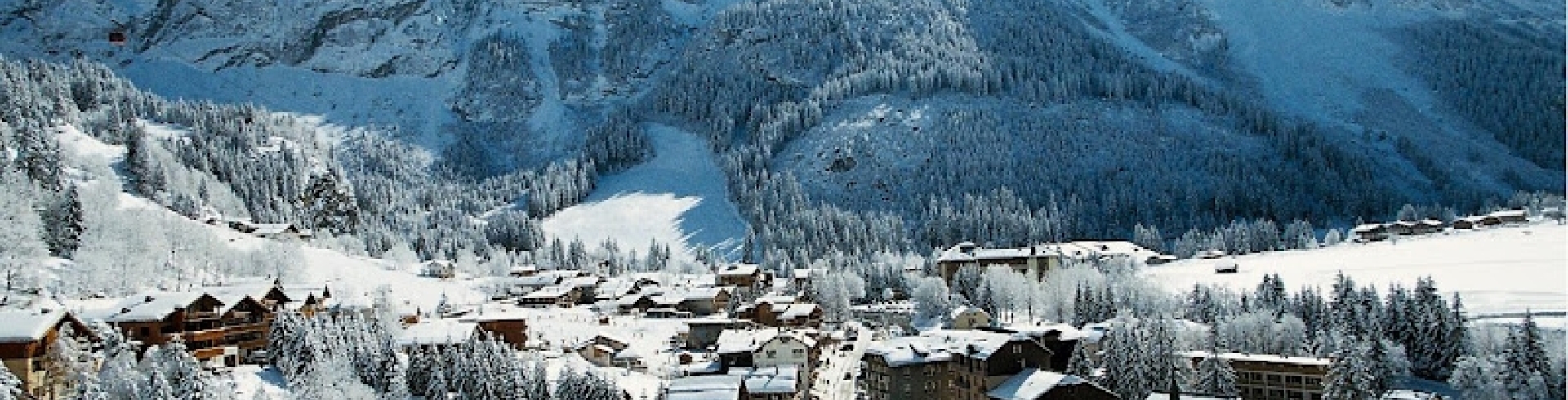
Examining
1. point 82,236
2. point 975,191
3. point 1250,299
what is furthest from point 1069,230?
point 82,236

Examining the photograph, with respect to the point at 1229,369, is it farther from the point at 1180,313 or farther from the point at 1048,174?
the point at 1048,174

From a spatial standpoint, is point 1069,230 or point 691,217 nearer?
point 1069,230

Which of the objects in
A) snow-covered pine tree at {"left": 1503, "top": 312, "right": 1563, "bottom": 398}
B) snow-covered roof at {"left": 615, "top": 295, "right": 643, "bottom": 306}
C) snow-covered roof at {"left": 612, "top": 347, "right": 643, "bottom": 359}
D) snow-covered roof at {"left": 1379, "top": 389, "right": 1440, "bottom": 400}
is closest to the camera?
snow-covered pine tree at {"left": 1503, "top": 312, "right": 1563, "bottom": 398}

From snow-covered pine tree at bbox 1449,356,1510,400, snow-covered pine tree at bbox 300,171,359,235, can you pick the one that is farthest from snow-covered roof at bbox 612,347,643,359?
snow-covered pine tree at bbox 300,171,359,235

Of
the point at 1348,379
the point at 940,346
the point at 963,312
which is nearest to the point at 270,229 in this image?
the point at 963,312

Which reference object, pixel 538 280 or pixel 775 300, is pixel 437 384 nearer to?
pixel 775 300

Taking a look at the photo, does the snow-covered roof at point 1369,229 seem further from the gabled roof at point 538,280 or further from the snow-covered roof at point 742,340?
the gabled roof at point 538,280

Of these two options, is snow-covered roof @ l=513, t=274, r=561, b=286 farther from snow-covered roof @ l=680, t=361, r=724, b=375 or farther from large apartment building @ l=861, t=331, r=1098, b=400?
large apartment building @ l=861, t=331, r=1098, b=400

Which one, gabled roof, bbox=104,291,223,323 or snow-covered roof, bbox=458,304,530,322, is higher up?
gabled roof, bbox=104,291,223,323
